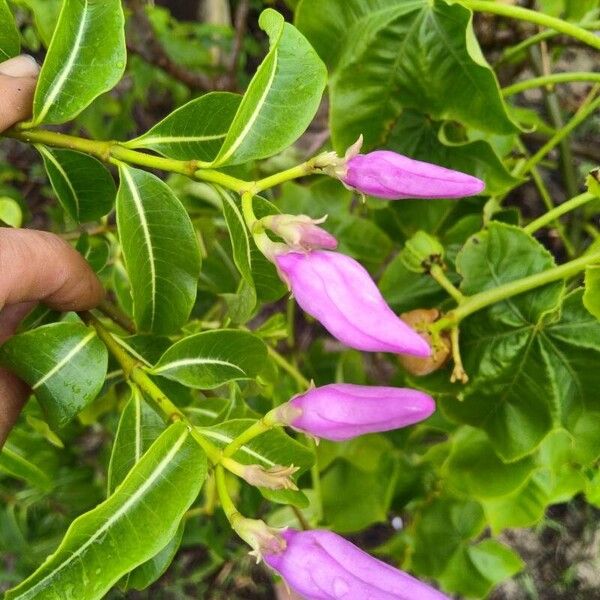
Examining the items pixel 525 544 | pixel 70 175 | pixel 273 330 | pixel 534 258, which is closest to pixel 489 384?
pixel 534 258

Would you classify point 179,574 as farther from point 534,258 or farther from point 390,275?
point 534,258

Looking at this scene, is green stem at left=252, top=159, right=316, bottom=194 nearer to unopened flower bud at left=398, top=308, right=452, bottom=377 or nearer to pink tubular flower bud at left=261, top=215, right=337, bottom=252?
pink tubular flower bud at left=261, top=215, right=337, bottom=252

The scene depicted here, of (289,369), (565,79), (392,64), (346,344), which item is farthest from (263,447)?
(565,79)

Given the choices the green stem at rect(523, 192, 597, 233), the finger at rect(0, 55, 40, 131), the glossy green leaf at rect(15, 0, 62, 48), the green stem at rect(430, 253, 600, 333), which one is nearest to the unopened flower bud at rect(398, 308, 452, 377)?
the green stem at rect(430, 253, 600, 333)

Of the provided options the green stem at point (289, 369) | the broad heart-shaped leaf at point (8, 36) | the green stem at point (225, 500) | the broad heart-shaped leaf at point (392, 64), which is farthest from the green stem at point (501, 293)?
the broad heart-shaped leaf at point (8, 36)

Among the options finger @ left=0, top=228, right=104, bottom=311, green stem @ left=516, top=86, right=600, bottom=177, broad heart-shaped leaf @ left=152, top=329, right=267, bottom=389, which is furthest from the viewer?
green stem @ left=516, top=86, right=600, bottom=177
